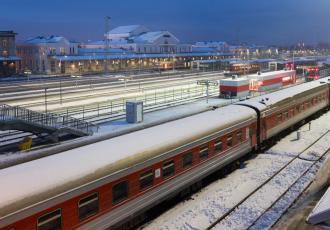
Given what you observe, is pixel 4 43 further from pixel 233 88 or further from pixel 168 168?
pixel 168 168

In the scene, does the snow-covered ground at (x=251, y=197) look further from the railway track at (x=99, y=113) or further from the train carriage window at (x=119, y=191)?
the railway track at (x=99, y=113)

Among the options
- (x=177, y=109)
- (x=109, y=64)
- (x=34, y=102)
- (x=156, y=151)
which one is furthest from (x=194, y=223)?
(x=109, y=64)

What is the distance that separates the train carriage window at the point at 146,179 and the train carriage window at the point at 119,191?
0.82 meters

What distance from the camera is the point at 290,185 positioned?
18.2 metres

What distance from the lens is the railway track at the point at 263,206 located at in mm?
14358

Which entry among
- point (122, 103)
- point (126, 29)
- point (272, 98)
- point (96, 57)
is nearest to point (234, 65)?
point (96, 57)

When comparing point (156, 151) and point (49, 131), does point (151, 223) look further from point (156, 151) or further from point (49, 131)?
point (49, 131)

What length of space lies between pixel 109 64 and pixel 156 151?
268ft

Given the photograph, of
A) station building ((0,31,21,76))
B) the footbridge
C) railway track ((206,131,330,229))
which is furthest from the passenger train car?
station building ((0,31,21,76))

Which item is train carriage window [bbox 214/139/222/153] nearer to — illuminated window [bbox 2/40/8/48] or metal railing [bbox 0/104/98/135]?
metal railing [bbox 0/104/98/135]

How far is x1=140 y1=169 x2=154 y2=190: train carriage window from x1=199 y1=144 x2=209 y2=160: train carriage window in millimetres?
3311

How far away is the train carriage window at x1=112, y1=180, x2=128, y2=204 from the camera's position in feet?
39.7

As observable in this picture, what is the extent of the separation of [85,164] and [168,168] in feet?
12.5

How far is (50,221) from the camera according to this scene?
10.0 meters
